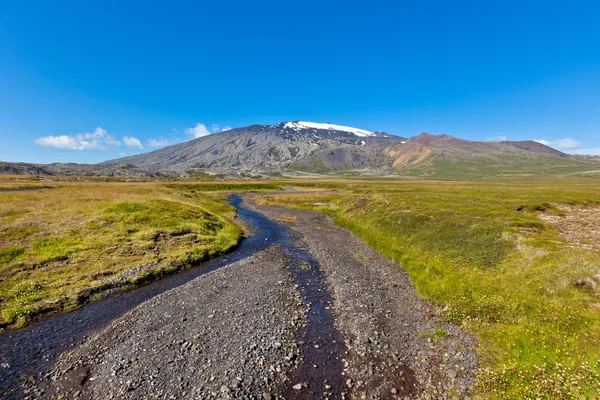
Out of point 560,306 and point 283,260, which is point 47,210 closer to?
point 283,260

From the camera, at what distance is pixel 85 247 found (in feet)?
116

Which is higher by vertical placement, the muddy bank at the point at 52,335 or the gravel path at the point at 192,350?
the muddy bank at the point at 52,335

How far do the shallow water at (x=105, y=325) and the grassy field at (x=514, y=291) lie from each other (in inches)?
361

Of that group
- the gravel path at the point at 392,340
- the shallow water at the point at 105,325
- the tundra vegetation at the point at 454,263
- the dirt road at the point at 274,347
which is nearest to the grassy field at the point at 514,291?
the tundra vegetation at the point at 454,263

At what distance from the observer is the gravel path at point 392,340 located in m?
15.9

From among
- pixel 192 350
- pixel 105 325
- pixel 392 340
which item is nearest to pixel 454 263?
pixel 392 340

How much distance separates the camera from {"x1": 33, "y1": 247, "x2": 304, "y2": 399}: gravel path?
51.0 feet

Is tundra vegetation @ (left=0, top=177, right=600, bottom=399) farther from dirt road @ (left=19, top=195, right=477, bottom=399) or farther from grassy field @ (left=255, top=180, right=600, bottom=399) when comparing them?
dirt road @ (left=19, top=195, right=477, bottom=399)

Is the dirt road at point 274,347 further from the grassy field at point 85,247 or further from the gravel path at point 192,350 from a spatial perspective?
the grassy field at point 85,247

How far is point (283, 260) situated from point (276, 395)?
77.0 ft

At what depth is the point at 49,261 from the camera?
3081 centimetres

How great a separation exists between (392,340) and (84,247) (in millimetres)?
38639

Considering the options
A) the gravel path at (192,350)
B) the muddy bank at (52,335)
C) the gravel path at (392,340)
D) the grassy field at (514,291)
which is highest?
the grassy field at (514,291)

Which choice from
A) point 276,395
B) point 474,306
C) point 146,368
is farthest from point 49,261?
point 474,306
